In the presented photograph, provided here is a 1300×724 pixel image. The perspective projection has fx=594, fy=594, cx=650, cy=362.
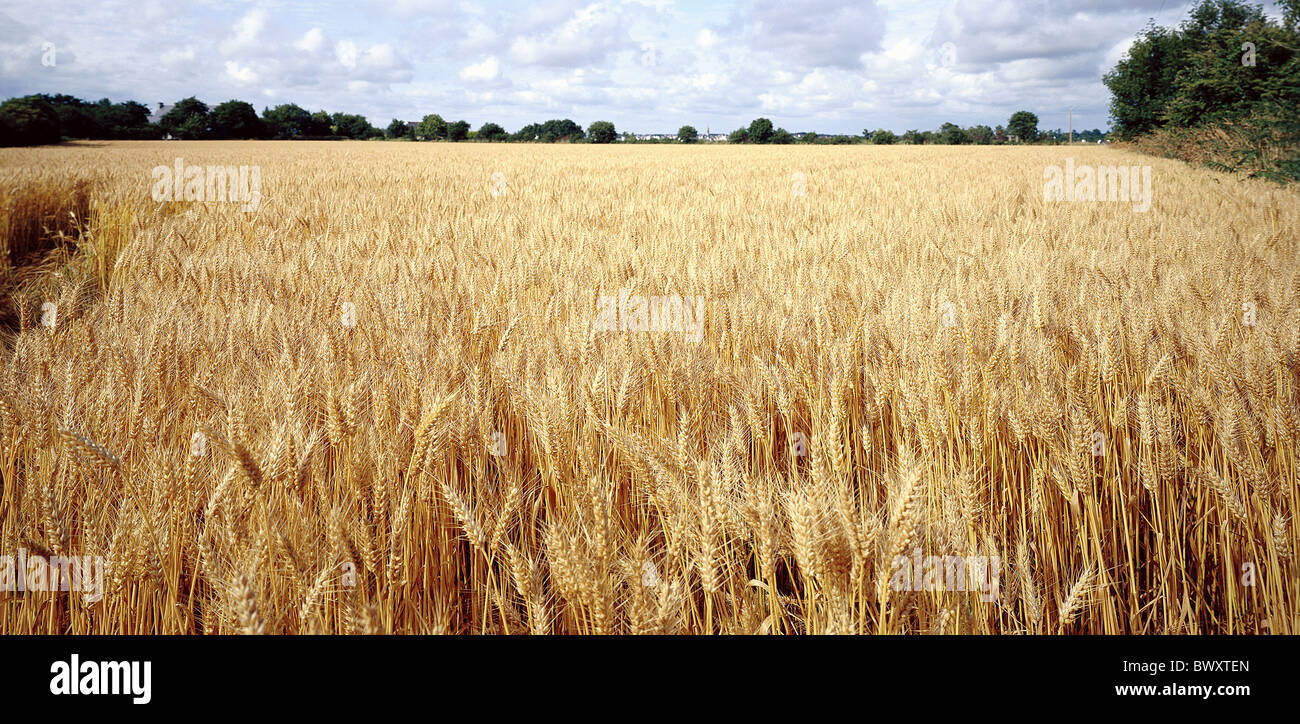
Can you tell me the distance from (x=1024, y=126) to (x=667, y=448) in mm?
78777

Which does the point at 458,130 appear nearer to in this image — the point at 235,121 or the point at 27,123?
the point at 235,121

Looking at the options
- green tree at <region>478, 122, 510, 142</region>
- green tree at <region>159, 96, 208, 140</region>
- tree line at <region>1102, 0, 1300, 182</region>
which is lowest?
tree line at <region>1102, 0, 1300, 182</region>

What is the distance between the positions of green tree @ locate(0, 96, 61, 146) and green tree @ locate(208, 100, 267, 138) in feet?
49.9

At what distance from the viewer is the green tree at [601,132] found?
63.2 metres

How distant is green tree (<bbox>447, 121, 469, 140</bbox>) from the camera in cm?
6097

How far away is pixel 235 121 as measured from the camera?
51.0m

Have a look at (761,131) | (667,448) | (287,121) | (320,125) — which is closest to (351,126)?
(320,125)

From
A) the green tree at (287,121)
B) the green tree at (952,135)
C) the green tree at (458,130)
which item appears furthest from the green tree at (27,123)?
the green tree at (952,135)

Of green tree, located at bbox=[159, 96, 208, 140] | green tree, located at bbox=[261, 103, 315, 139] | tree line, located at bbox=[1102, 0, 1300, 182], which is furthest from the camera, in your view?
green tree, located at bbox=[261, 103, 315, 139]

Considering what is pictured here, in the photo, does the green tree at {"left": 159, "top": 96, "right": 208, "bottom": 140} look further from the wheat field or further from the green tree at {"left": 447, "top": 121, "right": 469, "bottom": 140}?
the wheat field

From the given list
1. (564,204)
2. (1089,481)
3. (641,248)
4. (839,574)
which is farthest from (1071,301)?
(564,204)

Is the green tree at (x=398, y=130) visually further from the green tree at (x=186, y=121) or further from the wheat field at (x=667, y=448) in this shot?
the wheat field at (x=667, y=448)

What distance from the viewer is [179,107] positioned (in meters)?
51.0

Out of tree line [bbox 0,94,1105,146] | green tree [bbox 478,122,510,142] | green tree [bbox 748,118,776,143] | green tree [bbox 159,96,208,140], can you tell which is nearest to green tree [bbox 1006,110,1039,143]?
tree line [bbox 0,94,1105,146]
